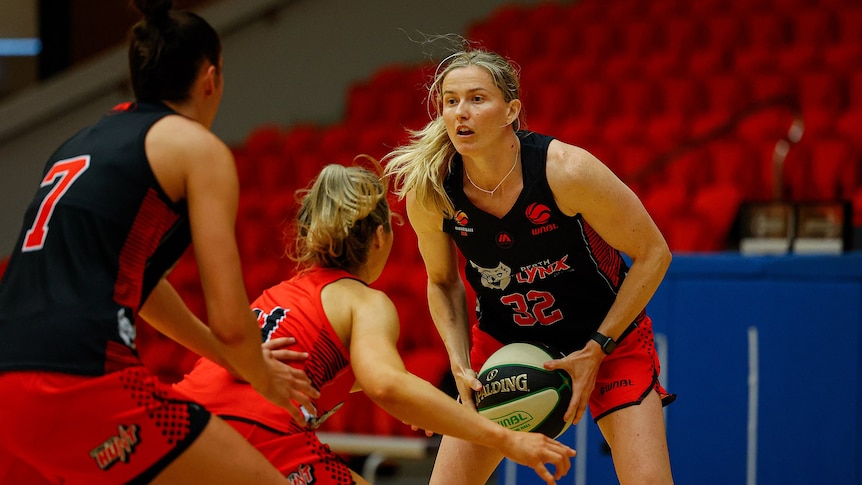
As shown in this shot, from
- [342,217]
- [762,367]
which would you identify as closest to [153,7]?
[342,217]

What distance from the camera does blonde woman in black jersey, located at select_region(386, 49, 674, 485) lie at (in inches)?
120

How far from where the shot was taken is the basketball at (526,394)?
3053 mm

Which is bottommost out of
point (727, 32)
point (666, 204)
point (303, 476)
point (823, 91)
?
point (303, 476)

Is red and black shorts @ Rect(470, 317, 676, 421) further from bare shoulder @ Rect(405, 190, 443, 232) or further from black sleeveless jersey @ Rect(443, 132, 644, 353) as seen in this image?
bare shoulder @ Rect(405, 190, 443, 232)

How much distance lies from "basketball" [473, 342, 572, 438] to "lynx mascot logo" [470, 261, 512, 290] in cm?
23

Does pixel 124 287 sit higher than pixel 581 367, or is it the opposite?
pixel 124 287

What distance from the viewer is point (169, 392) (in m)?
2.22

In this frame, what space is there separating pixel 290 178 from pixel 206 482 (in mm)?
6481

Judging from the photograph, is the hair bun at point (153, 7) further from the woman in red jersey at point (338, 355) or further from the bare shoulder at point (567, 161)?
the bare shoulder at point (567, 161)

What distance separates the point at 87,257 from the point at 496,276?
1432 millimetres

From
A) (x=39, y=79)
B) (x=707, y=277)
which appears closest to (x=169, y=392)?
(x=707, y=277)

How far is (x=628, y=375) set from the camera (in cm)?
317

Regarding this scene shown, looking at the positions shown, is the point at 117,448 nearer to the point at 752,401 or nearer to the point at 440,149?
the point at 440,149

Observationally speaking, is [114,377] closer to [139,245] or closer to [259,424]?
[139,245]
